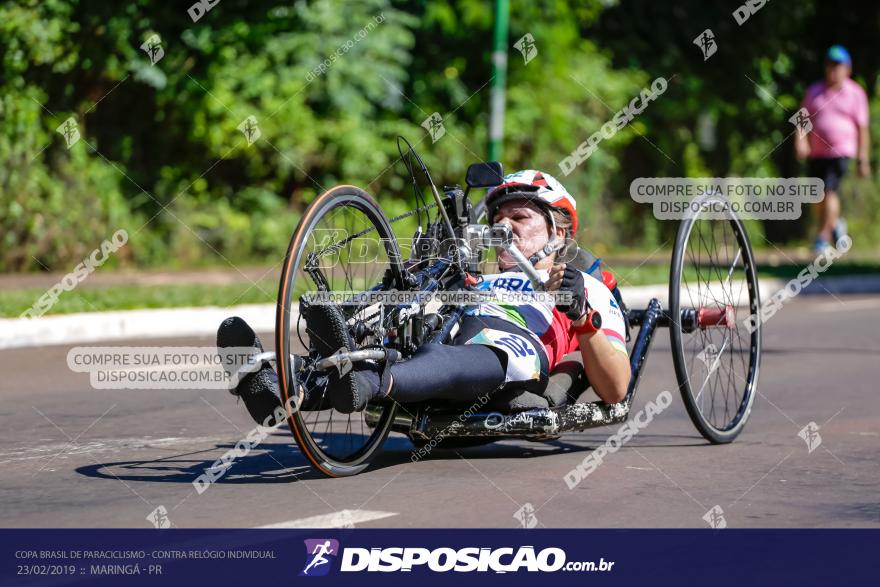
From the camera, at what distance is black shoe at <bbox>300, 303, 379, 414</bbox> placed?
5402mm

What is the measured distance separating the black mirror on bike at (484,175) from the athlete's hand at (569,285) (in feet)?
1.59

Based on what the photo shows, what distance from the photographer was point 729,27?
73.0ft

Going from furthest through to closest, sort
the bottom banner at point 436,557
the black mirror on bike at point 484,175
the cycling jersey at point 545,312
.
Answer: the cycling jersey at point 545,312, the black mirror on bike at point 484,175, the bottom banner at point 436,557

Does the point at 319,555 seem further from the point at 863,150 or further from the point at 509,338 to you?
the point at 863,150

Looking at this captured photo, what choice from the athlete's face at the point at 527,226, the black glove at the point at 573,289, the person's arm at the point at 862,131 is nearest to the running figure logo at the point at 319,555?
the black glove at the point at 573,289

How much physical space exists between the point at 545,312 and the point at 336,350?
1.22 m

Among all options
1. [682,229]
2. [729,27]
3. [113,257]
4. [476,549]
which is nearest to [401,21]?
[113,257]

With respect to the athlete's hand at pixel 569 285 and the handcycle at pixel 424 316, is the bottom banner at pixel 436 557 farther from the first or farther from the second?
the athlete's hand at pixel 569 285

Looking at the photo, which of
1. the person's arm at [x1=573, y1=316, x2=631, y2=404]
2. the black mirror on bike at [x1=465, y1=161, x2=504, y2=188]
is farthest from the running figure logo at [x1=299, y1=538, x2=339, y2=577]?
the black mirror on bike at [x1=465, y1=161, x2=504, y2=188]

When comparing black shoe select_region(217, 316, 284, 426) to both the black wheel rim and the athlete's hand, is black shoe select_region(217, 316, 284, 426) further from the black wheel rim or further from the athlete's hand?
the athlete's hand

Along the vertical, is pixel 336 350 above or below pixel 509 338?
below

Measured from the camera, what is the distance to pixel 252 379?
5465 mm

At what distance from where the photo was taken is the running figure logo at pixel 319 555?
462 cm

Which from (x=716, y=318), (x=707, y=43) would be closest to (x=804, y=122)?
(x=707, y=43)
